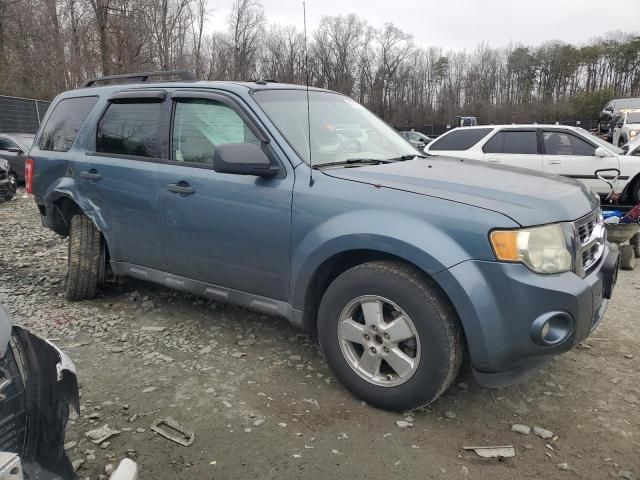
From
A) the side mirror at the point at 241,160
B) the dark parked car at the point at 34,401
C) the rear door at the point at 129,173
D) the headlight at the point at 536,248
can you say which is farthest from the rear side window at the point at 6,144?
the headlight at the point at 536,248

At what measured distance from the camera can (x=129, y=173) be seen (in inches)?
153

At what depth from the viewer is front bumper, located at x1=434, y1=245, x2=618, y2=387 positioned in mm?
2412

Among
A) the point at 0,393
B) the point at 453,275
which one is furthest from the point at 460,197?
the point at 0,393

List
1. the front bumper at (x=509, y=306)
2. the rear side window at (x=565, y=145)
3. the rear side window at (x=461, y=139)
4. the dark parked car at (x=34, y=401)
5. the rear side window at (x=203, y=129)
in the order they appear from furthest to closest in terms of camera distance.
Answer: the rear side window at (x=461, y=139)
the rear side window at (x=565, y=145)
the rear side window at (x=203, y=129)
the front bumper at (x=509, y=306)
the dark parked car at (x=34, y=401)

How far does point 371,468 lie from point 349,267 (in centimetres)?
111

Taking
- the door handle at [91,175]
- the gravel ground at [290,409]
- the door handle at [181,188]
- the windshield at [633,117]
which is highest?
the windshield at [633,117]

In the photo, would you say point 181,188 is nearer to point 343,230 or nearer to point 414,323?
point 343,230

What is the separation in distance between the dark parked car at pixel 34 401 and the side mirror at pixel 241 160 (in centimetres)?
146

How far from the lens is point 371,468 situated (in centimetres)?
244

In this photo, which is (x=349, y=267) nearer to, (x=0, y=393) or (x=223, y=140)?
(x=223, y=140)

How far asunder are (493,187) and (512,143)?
6.95 m

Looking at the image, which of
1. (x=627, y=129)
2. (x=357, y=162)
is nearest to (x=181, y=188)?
(x=357, y=162)

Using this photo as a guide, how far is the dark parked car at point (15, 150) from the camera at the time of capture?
41.9 feet

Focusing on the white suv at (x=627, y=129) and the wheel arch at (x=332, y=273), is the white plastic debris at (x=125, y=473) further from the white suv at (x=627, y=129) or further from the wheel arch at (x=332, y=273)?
the white suv at (x=627, y=129)
